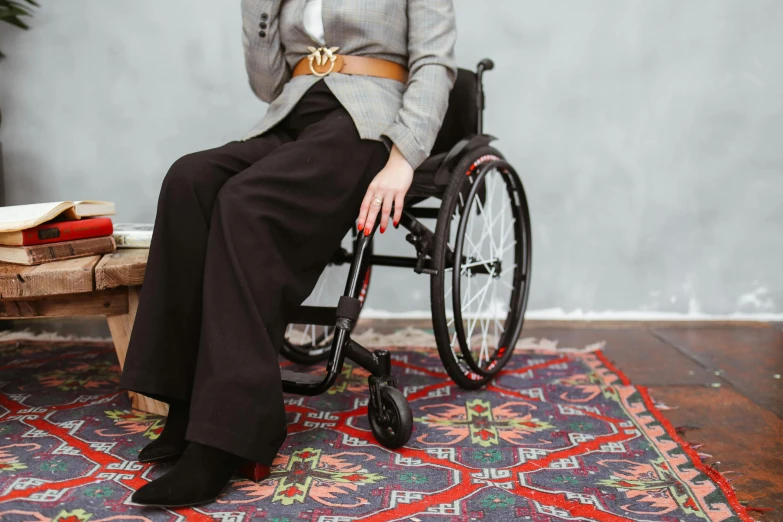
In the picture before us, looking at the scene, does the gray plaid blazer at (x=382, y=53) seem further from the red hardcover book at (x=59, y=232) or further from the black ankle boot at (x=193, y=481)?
the black ankle boot at (x=193, y=481)

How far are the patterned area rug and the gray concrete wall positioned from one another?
730 mm

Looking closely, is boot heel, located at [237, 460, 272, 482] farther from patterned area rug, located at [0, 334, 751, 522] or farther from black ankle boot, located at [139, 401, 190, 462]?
black ankle boot, located at [139, 401, 190, 462]

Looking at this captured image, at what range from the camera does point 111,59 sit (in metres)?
2.35

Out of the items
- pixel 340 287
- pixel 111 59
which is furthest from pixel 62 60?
pixel 340 287

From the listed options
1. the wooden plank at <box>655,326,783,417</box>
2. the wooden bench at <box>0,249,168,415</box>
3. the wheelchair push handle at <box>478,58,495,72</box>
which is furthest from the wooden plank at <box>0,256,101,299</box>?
the wooden plank at <box>655,326,783,417</box>

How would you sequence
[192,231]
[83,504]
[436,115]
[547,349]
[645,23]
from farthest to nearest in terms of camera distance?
[645,23], [547,349], [436,115], [192,231], [83,504]

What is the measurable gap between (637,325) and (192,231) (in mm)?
1710

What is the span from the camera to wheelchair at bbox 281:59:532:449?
1.34 meters

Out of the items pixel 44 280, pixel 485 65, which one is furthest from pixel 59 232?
pixel 485 65

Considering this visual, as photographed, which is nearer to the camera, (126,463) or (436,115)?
(126,463)

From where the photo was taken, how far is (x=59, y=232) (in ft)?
4.84

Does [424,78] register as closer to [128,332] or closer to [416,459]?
[416,459]

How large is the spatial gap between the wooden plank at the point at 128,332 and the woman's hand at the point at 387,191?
557 millimetres

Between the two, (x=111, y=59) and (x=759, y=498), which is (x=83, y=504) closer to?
(x=759, y=498)
